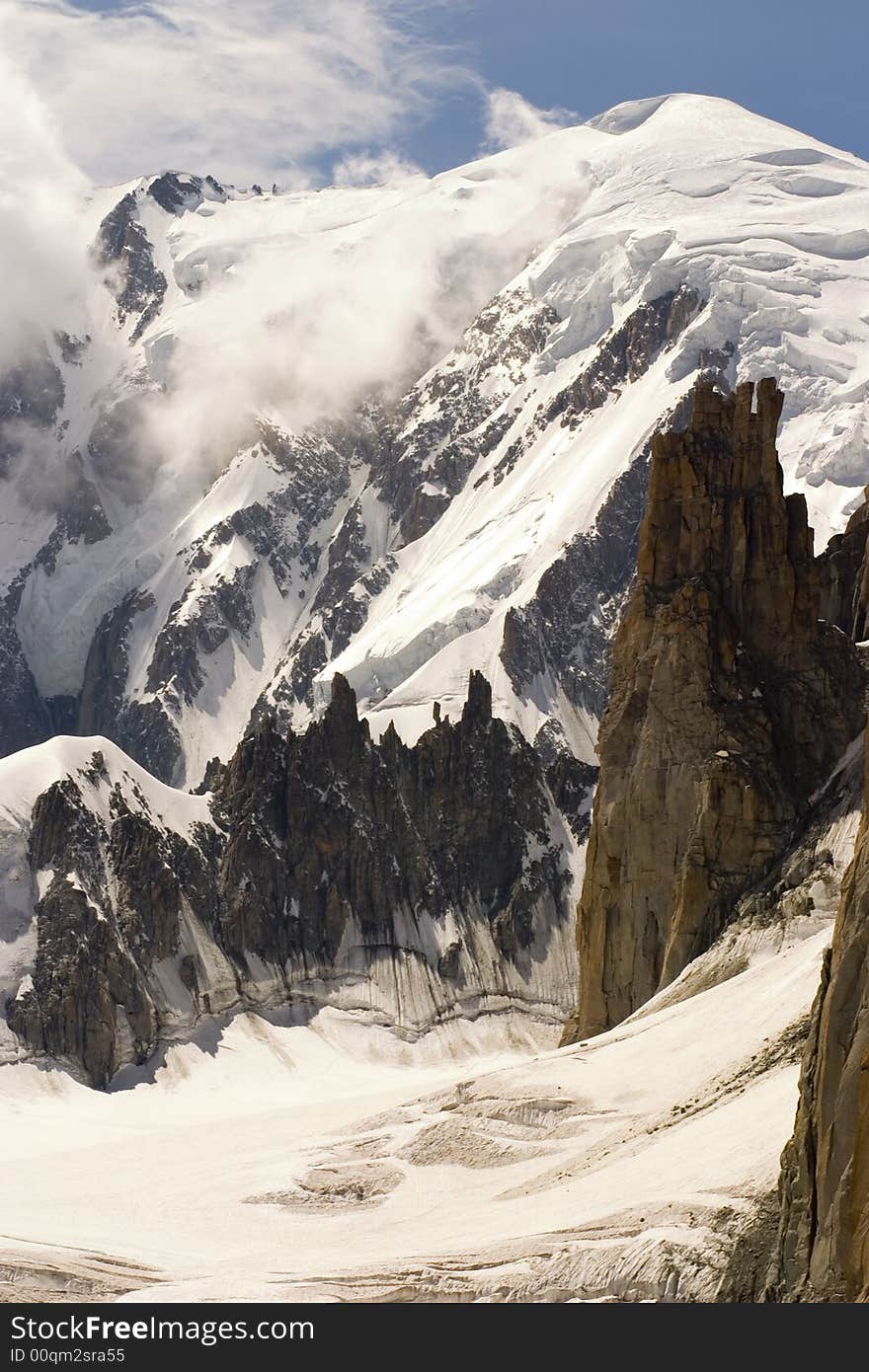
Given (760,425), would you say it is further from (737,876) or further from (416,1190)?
(416,1190)

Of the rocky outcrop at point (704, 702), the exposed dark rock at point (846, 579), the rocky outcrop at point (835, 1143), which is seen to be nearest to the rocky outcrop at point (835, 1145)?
the rocky outcrop at point (835, 1143)

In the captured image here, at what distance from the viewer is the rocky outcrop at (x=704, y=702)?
15075cm

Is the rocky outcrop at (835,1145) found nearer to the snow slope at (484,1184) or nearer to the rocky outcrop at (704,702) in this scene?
the snow slope at (484,1184)

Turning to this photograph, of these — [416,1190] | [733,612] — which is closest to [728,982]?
[416,1190]

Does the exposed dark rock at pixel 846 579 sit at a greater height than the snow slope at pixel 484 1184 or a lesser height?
greater

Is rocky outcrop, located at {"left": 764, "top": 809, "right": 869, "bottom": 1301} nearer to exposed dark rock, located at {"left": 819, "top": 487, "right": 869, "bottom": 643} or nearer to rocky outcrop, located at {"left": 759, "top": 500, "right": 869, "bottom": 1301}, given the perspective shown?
rocky outcrop, located at {"left": 759, "top": 500, "right": 869, "bottom": 1301}

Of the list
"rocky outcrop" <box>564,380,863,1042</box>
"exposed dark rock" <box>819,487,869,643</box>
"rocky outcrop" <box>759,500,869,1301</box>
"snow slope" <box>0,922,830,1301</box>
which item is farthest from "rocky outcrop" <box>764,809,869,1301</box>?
"exposed dark rock" <box>819,487,869,643</box>

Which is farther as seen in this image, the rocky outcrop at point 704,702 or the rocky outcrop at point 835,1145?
the rocky outcrop at point 704,702

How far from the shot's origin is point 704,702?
511 ft

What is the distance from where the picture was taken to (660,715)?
158 meters

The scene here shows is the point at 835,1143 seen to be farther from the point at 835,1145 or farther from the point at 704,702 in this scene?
the point at 704,702

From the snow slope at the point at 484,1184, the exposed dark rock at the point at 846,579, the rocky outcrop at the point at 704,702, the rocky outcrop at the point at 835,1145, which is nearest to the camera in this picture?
the rocky outcrop at the point at 835,1145

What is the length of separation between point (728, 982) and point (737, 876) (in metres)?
15.0

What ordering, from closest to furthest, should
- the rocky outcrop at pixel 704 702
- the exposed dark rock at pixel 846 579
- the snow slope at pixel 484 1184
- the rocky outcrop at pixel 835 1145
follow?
1. the rocky outcrop at pixel 835 1145
2. the snow slope at pixel 484 1184
3. the rocky outcrop at pixel 704 702
4. the exposed dark rock at pixel 846 579
